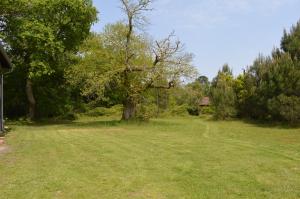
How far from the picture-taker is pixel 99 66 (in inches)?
1147

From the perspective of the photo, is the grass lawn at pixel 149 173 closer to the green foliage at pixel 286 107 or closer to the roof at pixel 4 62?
the roof at pixel 4 62

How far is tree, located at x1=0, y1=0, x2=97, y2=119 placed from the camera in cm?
2770

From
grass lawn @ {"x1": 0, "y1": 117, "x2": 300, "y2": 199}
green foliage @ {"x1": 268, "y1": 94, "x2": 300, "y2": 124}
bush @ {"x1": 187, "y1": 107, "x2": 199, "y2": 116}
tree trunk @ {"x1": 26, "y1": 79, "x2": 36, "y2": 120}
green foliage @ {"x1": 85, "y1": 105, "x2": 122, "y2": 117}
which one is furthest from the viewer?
bush @ {"x1": 187, "y1": 107, "x2": 199, "y2": 116}

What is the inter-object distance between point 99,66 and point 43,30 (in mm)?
4350

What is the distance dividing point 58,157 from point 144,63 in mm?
19604

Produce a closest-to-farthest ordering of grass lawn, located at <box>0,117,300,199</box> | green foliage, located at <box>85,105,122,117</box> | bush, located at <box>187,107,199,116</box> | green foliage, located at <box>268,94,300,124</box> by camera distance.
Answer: grass lawn, located at <box>0,117,300,199</box> → green foliage, located at <box>268,94,300,124</box> → green foliage, located at <box>85,105,122,117</box> → bush, located at <box>187,107,199,116</box>

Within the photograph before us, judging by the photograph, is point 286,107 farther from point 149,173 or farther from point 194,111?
point 149,173

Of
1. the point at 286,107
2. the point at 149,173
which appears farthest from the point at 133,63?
the point at 149,173

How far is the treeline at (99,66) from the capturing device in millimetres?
28344

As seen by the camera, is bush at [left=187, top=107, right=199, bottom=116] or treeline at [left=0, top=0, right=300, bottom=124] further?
bush at [left=187, top=107, right=199, bottom=116]

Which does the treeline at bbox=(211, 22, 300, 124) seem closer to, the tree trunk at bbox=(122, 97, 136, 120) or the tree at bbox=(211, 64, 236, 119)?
the tree at bbox=(211, 64, 236, 119)

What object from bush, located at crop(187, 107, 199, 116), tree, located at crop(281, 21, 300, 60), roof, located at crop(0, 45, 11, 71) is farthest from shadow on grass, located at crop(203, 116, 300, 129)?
roof, located at crop(0, 45, 11, 71)

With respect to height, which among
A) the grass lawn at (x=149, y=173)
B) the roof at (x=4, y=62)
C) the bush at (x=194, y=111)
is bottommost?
the grass lawn at (x=149, y=173)

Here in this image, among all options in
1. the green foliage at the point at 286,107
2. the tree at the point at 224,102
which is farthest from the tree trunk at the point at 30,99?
the green foliage at the point at 286,107
